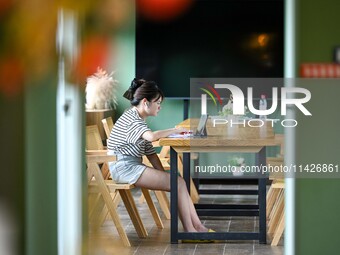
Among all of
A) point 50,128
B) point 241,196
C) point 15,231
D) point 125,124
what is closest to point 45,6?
point 15,231

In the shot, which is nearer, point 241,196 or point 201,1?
point 241,196

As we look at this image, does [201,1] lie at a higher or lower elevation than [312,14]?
higher

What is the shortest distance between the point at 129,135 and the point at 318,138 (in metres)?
2.37

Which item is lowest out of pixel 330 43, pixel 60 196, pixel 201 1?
pixel 60 196

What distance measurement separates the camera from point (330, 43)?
448 cm

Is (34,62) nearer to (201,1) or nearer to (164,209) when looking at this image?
(164,209)

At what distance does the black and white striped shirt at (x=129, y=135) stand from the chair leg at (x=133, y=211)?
12.4 inches

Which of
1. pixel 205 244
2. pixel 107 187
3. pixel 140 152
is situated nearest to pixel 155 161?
pixel 140 152

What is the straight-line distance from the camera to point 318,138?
4508 mm

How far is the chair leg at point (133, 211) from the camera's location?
21.4 ft

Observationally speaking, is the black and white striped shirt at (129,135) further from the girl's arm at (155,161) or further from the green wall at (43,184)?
the green wall at (43,184)

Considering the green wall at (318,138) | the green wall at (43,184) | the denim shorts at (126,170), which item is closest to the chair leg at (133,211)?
the denim shorts at (126,170)

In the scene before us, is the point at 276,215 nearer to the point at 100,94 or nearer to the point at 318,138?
the point at 318,138

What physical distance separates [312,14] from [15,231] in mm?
3968
